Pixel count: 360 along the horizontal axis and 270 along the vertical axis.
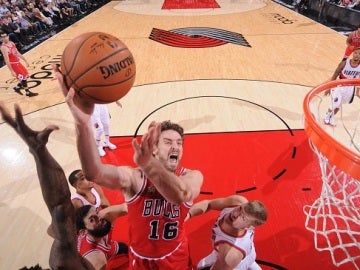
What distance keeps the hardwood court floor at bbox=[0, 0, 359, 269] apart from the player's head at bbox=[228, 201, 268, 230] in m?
0.87

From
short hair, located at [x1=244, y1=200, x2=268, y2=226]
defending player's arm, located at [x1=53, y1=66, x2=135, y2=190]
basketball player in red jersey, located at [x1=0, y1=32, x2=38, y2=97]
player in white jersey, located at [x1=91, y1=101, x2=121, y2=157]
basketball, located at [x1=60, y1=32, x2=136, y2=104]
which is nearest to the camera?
defending player's arm, located at [x1=53, y1=66, x2=135, y2=190]

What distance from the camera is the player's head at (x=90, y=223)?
2.72 meters

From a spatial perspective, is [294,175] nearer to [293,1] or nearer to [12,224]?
[12,224]

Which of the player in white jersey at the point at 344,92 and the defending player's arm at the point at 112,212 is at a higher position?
the player in white jersey at the point at 344,92

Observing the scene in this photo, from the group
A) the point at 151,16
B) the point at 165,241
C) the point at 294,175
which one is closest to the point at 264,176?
the point at 294,175

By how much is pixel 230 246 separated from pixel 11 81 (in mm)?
7467

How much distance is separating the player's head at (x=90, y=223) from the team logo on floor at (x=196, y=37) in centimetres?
816

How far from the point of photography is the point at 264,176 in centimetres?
411

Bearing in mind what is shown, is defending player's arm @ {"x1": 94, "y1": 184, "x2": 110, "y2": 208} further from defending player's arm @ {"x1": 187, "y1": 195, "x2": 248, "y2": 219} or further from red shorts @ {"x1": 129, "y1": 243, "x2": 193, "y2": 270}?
red shorts @ {"x1": 129, "y1": 243, "x2": 193, "y2": 270}

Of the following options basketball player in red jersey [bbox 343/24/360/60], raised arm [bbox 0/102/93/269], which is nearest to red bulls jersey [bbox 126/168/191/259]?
raised arm [bbox 0/102/93/269]

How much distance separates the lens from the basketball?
75.4 inches

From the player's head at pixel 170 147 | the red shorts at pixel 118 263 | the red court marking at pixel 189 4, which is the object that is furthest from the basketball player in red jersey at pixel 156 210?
the red court marking at pixel 189 4

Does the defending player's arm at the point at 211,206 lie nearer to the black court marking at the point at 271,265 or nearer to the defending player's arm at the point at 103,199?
the black court marking at the point at 271,265

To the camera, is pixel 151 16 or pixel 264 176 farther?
pixel 151 16
